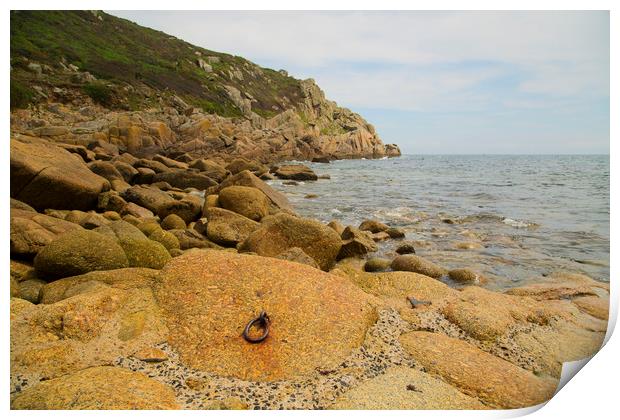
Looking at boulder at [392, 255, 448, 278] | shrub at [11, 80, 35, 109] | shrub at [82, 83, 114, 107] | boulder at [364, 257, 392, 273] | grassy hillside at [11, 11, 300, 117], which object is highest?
grassy hillside at [11, 11, 300, 117]

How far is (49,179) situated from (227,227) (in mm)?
3331

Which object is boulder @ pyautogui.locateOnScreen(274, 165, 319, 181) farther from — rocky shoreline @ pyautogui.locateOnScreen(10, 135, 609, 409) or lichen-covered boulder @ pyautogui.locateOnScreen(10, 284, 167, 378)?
lichen-covered boulder @ pyautogui.locateOnScreen(10, 284, 167, 378)

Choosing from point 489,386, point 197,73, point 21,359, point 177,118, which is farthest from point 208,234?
point 197,73

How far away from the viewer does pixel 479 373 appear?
2867 mm

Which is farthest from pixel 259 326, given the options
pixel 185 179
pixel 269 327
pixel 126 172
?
pixel 185 179

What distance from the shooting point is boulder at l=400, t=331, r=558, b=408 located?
8.88 feet

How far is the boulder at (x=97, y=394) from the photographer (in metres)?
2.40

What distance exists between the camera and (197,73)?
177ft

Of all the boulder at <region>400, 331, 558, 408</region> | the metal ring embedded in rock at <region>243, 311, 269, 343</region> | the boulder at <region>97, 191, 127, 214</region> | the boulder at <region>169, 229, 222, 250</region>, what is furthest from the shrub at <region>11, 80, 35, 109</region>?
the boulder at <region>400, 331, 558, 408</region>

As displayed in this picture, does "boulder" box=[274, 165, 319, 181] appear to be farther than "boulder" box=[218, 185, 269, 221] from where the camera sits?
Yes

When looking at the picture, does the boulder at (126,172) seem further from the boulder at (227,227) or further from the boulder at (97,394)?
the boulder at (97,394)

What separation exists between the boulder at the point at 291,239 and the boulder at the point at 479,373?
3408 millimetres

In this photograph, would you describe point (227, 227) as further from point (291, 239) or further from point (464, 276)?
point (464, 276)

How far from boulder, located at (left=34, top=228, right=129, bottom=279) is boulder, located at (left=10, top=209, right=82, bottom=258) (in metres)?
0.70
